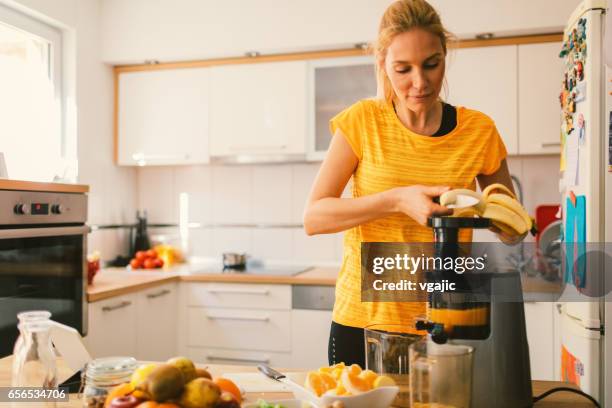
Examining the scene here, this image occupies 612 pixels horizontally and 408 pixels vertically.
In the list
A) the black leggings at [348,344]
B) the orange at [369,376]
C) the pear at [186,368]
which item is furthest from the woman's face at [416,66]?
the pear at [186,368]

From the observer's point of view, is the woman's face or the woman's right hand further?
the woman's face

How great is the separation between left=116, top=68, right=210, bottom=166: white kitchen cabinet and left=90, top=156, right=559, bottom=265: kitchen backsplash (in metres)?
0.29

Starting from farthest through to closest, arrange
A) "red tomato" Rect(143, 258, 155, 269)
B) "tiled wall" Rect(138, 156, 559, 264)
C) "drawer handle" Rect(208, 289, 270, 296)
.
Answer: "tiled wall" Rect(138, 156, 559, 264) < "red tomato" Rect(143, 258, 155, 269) < "drawer handle" Rect(208, 289, 270, 296)

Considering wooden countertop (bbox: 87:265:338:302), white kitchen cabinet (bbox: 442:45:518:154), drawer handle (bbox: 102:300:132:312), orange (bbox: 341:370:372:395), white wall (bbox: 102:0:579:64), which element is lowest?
drawer handle (bbox: 102:300:132:312)

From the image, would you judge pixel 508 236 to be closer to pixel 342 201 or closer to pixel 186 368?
pixel 342 201

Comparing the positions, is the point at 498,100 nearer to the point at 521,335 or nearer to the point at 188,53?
the point at 188,53

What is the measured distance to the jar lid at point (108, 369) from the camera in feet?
3.03

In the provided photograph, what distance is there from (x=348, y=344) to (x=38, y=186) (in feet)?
4.49

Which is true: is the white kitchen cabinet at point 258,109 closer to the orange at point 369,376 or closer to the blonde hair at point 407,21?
the blonde hair at point 407,21

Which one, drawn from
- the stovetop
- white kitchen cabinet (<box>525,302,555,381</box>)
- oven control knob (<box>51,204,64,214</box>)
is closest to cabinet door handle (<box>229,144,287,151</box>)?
the stovetop

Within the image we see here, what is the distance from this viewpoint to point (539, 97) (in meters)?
2.81

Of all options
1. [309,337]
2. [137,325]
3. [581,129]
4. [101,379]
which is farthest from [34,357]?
[309,337]

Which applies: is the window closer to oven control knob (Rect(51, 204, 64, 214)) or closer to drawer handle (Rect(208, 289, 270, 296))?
oven control knob (Rect(51, 204, 64, 214))

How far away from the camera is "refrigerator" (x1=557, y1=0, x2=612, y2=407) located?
1.85 meters
